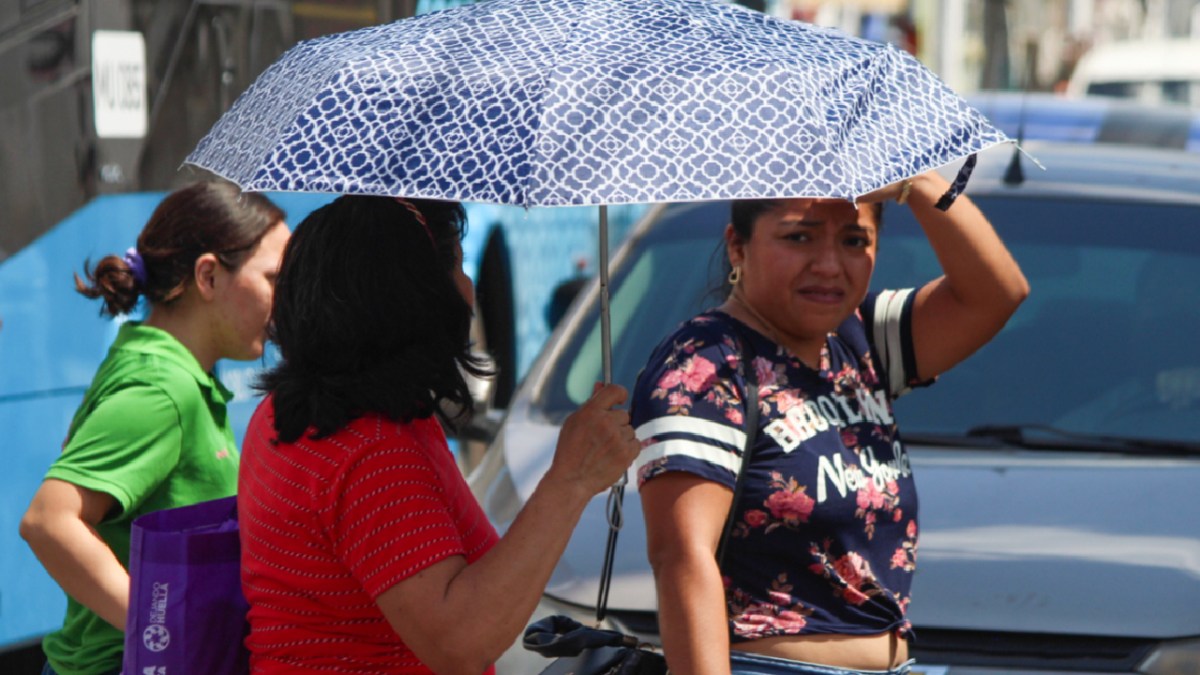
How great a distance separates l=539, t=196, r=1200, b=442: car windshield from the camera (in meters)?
3.99

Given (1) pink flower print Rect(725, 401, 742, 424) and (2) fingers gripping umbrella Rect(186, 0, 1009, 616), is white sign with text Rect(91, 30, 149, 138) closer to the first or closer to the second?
(2) fingers gripping umbrella Rect(186, 0, 1009, 616)

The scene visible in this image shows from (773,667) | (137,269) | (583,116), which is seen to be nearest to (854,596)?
(773,667)

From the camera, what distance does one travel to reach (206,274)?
3125mm

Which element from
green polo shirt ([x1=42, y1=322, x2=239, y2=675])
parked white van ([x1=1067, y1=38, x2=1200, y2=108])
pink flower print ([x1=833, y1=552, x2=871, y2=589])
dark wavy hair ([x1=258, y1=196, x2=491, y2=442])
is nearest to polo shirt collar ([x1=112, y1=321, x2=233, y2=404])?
green polo shirt ([x1=42, y1=322, x2=239, y2=675])

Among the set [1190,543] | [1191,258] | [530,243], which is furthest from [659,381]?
[530,243]

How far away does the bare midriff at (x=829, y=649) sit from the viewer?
A: 8.28ft

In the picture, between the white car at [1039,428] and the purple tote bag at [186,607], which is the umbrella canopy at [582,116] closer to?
the purple tote bag at [186,607]

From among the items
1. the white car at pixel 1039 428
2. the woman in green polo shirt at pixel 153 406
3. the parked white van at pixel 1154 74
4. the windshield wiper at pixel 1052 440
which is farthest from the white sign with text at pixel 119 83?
the parked white van at pixel 1154 74

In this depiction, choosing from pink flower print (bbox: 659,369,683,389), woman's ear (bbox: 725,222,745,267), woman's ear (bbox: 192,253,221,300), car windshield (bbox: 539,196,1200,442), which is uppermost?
woman's ear (bbox: 725,222,745,267)

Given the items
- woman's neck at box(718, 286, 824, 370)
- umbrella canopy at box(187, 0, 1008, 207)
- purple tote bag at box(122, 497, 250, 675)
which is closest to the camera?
umbrella canopy at box(187, 0, 1008, 207)

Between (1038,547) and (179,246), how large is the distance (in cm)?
180

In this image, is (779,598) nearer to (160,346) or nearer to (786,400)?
(786,400)

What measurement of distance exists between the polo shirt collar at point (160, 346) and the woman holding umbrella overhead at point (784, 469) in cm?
89

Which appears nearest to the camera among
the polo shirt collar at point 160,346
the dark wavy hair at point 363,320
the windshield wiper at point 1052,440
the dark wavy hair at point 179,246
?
the dark wavy hair at point 363,320
